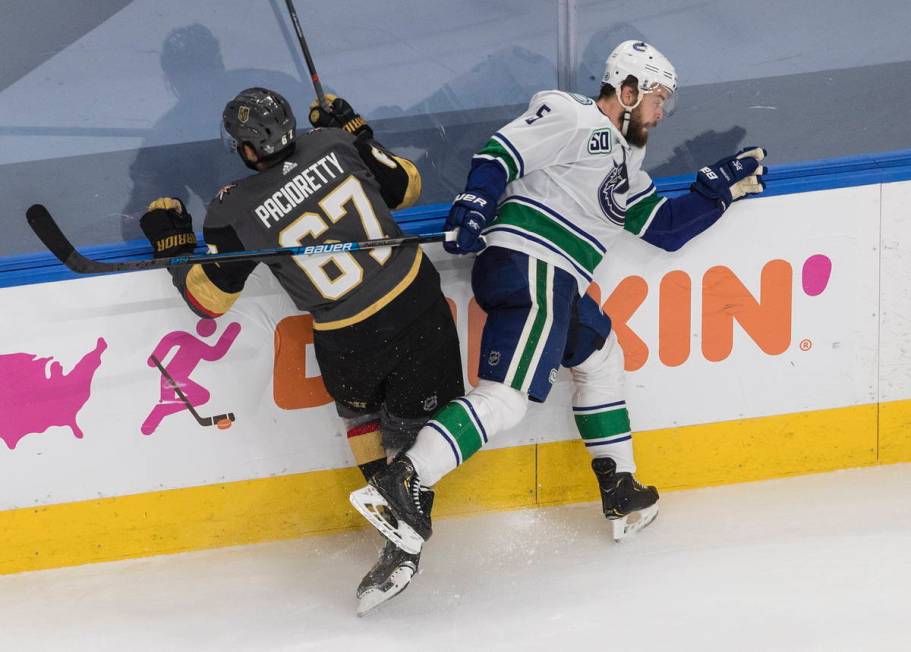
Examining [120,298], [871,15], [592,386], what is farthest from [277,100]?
[871,15]

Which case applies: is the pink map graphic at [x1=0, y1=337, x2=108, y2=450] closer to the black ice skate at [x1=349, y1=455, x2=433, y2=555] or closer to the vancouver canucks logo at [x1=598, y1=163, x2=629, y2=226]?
the black ice skate at [x1=349, y1=455, x2=433, y2=555]

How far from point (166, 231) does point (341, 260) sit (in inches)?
17.1

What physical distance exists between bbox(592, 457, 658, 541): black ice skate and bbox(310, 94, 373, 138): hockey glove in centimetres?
103

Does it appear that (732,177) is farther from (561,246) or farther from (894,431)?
(894,431)

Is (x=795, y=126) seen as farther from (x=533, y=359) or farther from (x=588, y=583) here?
(x=588, y=583)

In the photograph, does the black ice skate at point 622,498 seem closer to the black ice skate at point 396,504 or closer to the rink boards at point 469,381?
the rink boards at point 469,381

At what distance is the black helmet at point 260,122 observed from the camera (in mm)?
2230

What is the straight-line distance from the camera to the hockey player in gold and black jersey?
230 centimetres

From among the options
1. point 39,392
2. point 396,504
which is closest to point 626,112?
point 396,504

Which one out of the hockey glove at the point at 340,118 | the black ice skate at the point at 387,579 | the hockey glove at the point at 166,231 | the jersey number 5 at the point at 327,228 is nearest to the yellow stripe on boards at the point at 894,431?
the black ice skate at the point at 387,579

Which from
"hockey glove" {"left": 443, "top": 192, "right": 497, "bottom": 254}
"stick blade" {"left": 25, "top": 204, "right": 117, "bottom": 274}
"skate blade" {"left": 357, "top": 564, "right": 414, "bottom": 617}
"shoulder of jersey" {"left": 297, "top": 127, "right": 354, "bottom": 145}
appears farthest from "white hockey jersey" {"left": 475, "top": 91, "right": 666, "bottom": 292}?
"stick blade" {"left": 25, "top": 204, "right": 117, "bottom": 274}

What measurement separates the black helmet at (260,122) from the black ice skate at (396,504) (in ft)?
2.45

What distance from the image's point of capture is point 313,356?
2.69 meters

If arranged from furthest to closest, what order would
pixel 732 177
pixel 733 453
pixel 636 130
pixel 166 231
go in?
pixel 733 453 < pixel 732 177 < pixel 636 130 < pixel 166 231
